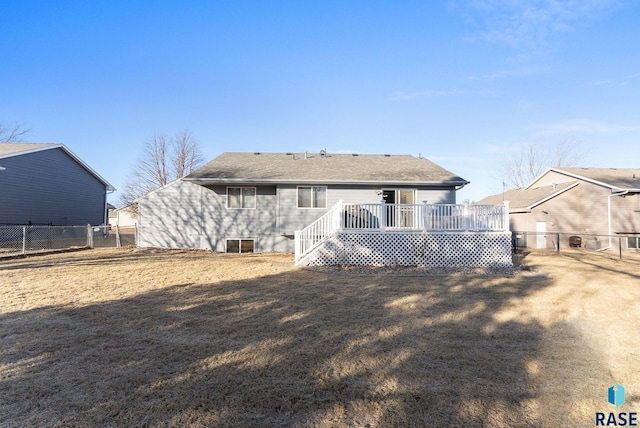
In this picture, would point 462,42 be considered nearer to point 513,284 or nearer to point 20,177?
point 513,284

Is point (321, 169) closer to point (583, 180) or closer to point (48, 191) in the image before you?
point (48, 191)

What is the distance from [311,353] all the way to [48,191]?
22919mm

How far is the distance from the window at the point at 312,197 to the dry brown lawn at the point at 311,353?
22.8 ft

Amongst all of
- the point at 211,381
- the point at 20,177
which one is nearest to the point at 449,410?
the point at 211,381

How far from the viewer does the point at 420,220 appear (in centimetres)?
1088

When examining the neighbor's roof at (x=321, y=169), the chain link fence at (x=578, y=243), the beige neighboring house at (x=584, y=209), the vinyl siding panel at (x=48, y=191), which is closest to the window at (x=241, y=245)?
the neighbor's roof at (x=321, y=169)

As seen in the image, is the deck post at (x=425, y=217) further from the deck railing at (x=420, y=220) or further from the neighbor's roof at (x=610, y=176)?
the neighbor's roof at (x=610, y=176)

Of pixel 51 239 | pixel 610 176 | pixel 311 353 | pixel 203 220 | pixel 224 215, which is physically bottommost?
pixel 311 353

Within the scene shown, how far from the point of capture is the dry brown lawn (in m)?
2.77

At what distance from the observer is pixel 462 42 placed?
14133 mm

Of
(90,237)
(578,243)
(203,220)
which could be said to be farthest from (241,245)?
(578,243)

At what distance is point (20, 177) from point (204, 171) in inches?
456

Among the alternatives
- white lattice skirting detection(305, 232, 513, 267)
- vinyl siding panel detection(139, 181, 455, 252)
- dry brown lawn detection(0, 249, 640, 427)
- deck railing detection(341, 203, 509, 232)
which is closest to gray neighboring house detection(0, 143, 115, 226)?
vinyl siding panel detection(139, 181, 455, 252)

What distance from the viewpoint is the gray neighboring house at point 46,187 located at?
17312 millimetres
